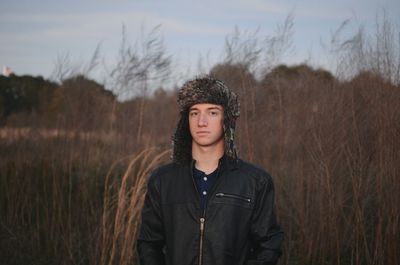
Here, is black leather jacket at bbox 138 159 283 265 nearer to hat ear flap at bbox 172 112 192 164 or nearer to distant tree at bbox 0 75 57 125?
hat ear flap at bbox 172 112 192 164

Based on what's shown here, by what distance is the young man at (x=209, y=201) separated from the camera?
2066mm

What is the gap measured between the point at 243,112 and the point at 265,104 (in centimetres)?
34

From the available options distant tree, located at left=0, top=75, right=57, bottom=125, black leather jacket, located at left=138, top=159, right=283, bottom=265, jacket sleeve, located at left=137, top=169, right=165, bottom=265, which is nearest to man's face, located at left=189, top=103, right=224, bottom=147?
black leather jacket, located at left=138, top=159, right=283, bottom=265

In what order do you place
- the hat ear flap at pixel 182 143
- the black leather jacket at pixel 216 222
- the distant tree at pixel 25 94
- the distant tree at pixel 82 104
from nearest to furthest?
the black leather jacket at pixel 216 222 < the hat ear flap at pixel 182 143 < the distant tree at pixel 82 104 < the distant tree at pixel 25 94

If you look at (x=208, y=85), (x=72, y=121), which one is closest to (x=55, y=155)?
(x=72, y=121)

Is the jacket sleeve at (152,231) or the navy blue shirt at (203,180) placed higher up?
the navy blue shirt at (203,180)

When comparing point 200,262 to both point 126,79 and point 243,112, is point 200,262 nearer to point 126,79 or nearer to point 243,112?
point 243,112

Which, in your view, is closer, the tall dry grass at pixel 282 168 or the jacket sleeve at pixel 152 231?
the jacket sleeve at pixel 152 231

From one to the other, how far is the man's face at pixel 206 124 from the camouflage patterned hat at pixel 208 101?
0.03 meters

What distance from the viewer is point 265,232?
2086 mm

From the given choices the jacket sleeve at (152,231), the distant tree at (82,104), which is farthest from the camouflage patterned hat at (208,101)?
the distant tree at (82,104)

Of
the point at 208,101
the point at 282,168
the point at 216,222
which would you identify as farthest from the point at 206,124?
the point at 282,168

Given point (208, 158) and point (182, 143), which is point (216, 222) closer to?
point (208, 158)

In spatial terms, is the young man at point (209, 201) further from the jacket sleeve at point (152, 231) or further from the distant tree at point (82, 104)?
the distant tree at point (82, 104)
